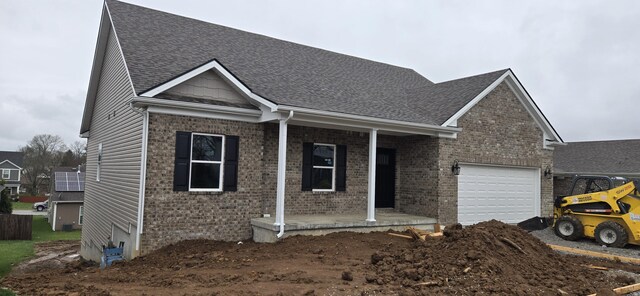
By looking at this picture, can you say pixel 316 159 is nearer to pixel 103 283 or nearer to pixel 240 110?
pixel 240 110

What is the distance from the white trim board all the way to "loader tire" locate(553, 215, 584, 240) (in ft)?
12.1

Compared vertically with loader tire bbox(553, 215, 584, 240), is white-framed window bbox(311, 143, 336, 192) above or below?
above

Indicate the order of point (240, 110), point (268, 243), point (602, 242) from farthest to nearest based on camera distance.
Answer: point (602, 242)
point (240, 110)
point (268, 243)

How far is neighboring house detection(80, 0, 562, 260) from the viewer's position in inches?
400

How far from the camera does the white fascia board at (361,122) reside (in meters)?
10.7

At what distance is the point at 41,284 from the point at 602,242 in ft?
43.1

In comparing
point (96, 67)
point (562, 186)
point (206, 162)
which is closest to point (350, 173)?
point (206, 162)

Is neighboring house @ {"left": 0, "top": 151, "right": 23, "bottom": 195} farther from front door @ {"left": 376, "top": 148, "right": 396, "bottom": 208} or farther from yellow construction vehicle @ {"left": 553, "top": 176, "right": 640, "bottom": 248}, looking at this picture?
yellow construction vehicle @ {"left": 553, "top": 176, "right": 640, "bottom": 248}

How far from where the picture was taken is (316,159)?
42.6 ft

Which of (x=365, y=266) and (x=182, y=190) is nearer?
(x=365, y=266)

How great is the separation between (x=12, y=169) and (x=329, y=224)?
7947 cm

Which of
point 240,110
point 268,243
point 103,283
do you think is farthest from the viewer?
point 240,110

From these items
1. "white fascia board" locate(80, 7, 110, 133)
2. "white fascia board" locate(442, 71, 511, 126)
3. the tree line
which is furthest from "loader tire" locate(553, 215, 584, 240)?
the tree line

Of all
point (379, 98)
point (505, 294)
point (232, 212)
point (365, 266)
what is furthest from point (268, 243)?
point (379, 98)
